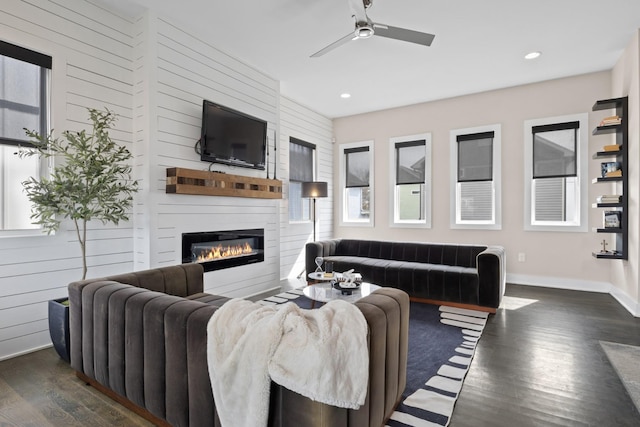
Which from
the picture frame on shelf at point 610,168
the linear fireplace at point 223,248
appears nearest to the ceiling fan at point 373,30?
the linear fireplace at point 223,248

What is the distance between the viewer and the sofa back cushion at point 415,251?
4496 mm

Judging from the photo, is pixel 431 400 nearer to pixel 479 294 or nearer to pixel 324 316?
pixel 324 316

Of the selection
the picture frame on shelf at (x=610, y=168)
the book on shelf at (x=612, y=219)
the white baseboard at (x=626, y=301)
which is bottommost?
the white baseboard at (x=626, y=301)

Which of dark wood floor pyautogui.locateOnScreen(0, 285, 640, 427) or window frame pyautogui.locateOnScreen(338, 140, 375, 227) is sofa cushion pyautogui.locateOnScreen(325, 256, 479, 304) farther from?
window frame pyautogui.locateOnScreen(338, 140, 375, 227)

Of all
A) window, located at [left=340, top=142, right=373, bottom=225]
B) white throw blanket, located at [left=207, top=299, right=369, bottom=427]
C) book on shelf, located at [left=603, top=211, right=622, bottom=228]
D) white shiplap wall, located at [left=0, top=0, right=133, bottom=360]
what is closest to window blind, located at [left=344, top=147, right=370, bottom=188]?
window, located at [left=340, top=142, right=373, bottom=225]

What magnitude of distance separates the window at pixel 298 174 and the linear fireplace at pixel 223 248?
1.32 metres

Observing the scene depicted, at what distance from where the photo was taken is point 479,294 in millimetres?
A: 3768

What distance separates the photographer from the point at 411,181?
6191 mm

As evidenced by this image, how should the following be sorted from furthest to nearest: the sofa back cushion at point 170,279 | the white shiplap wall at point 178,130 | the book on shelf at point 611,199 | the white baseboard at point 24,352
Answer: the book on shelf at point 611,199
the white shiplap wall at point 178,130
the white baseboard at point 24,352
the sofa back cushion at point 170,279

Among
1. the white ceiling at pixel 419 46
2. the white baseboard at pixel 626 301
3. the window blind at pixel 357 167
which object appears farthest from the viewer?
the window blind at pixel 357 167

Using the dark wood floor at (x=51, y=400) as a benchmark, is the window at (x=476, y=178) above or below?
above

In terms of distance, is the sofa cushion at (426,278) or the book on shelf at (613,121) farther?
the book on shelf at (613,121)

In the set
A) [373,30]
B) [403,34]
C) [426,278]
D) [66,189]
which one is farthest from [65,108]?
[426,278]

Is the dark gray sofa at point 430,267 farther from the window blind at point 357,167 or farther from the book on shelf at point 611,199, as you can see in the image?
the window blind at point 357,167
